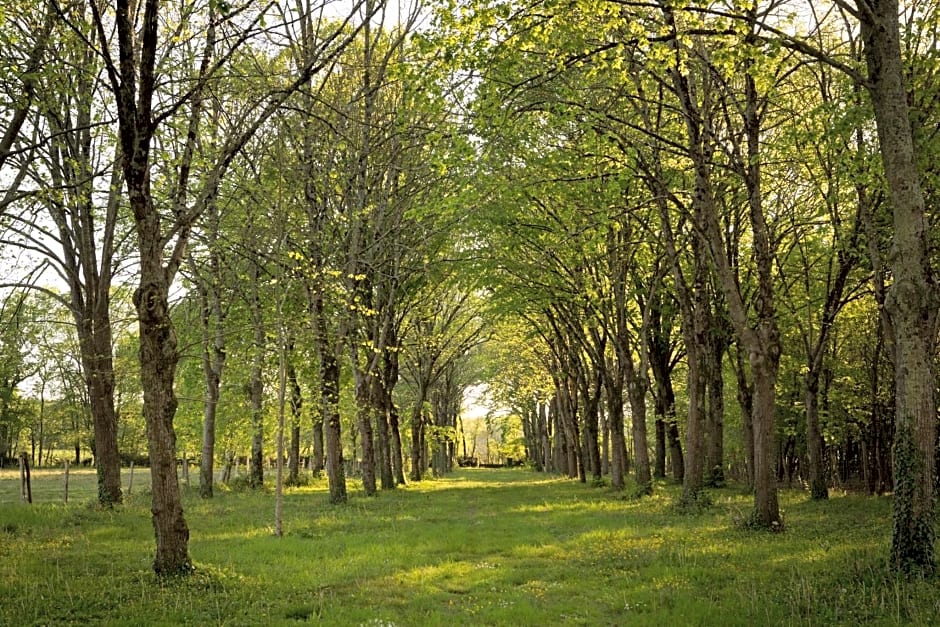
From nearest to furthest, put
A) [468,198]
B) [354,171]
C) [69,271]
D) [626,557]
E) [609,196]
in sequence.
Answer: [626,557], [468,198], [609,196], [69,271], [354,171]

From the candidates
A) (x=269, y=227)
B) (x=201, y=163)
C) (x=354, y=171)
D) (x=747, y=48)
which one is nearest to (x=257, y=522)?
(x=269, y=227)

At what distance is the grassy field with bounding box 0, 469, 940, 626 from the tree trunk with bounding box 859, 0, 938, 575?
83 cm

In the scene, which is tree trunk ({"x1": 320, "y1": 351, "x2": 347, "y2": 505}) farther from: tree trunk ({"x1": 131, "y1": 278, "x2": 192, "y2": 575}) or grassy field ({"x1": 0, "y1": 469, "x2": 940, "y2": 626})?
tree trunk ({"x1": 131, "y1": 278, "x2": 192, "y2": 575})

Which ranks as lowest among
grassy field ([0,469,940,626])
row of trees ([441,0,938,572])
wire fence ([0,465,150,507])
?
wire fence ([0,465,150,507])

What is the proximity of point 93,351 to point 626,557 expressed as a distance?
1699 cm

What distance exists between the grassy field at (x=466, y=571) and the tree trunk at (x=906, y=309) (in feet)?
2.73

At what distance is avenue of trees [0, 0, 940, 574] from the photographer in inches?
413

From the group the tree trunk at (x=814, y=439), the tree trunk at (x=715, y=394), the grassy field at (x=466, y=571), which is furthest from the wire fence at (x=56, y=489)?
the tree trunk at (x=814, y=439)

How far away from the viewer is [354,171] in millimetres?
22125

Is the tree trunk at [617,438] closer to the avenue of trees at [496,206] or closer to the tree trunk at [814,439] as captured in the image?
the avenue of trees at [496,206]

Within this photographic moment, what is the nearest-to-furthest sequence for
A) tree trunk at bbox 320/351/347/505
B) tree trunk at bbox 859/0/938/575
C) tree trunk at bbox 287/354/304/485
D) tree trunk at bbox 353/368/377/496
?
tree trunk at bbox 859/0/938/575
tree trunk at bbox 320/351/347/505
tree trunk at bbox 287/354/304/485
tree trunk at bbox 353/368/377/496

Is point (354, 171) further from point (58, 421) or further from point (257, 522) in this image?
point (58, 421)

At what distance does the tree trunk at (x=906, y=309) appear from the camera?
369 inches

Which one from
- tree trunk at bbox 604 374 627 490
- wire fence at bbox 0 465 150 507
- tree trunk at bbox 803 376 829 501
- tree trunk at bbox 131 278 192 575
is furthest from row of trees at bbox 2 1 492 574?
tree trunk at bbox 803 376 829 501
